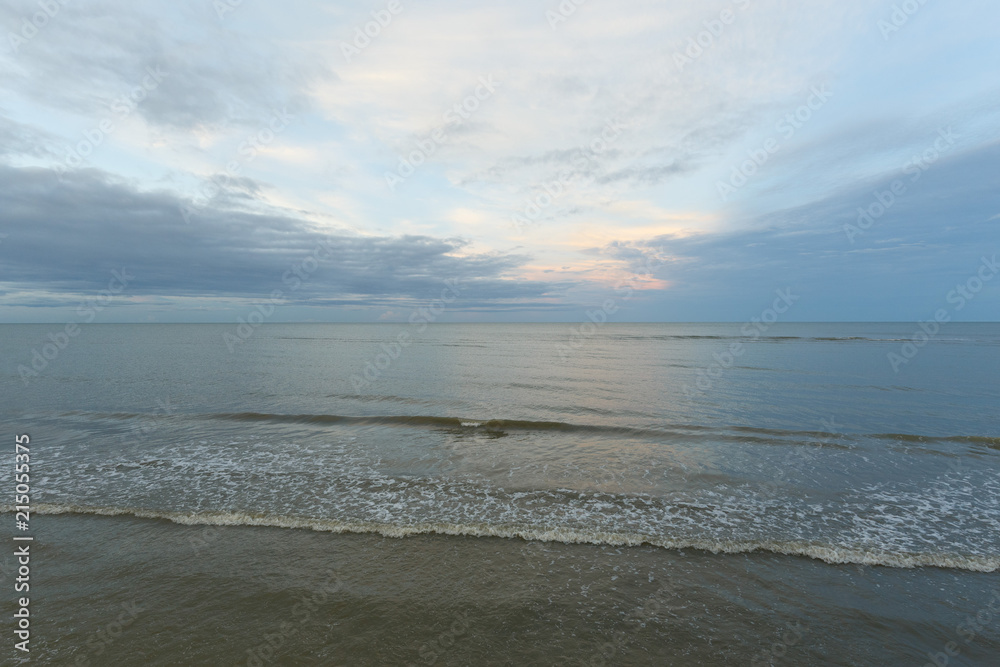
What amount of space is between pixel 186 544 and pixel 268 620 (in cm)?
424

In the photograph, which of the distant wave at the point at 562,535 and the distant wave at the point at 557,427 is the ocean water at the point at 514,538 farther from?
the distant wave at the point at 557,427

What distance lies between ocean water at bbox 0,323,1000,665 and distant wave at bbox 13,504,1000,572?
58 millimetres

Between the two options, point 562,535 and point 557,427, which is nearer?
point 562,535

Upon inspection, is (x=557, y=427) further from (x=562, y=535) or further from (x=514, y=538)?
(x=514, y=538)

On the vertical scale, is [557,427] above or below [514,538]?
above

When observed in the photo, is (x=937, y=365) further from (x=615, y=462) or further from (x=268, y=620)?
(x=268, y=620)

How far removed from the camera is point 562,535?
998 cm

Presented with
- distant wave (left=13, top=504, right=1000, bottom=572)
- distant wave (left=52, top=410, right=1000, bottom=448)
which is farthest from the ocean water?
distant wave (left=52, top=410, right=1000, bottom=448)

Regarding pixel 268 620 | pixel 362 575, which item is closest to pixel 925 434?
pixel 362 575

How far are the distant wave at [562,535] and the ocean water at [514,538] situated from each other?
6cm

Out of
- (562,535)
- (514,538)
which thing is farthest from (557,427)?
(514,538)

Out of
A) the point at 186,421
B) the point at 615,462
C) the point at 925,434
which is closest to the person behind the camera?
the point at 615,462

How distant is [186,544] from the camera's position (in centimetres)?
948

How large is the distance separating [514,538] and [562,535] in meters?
1.18
